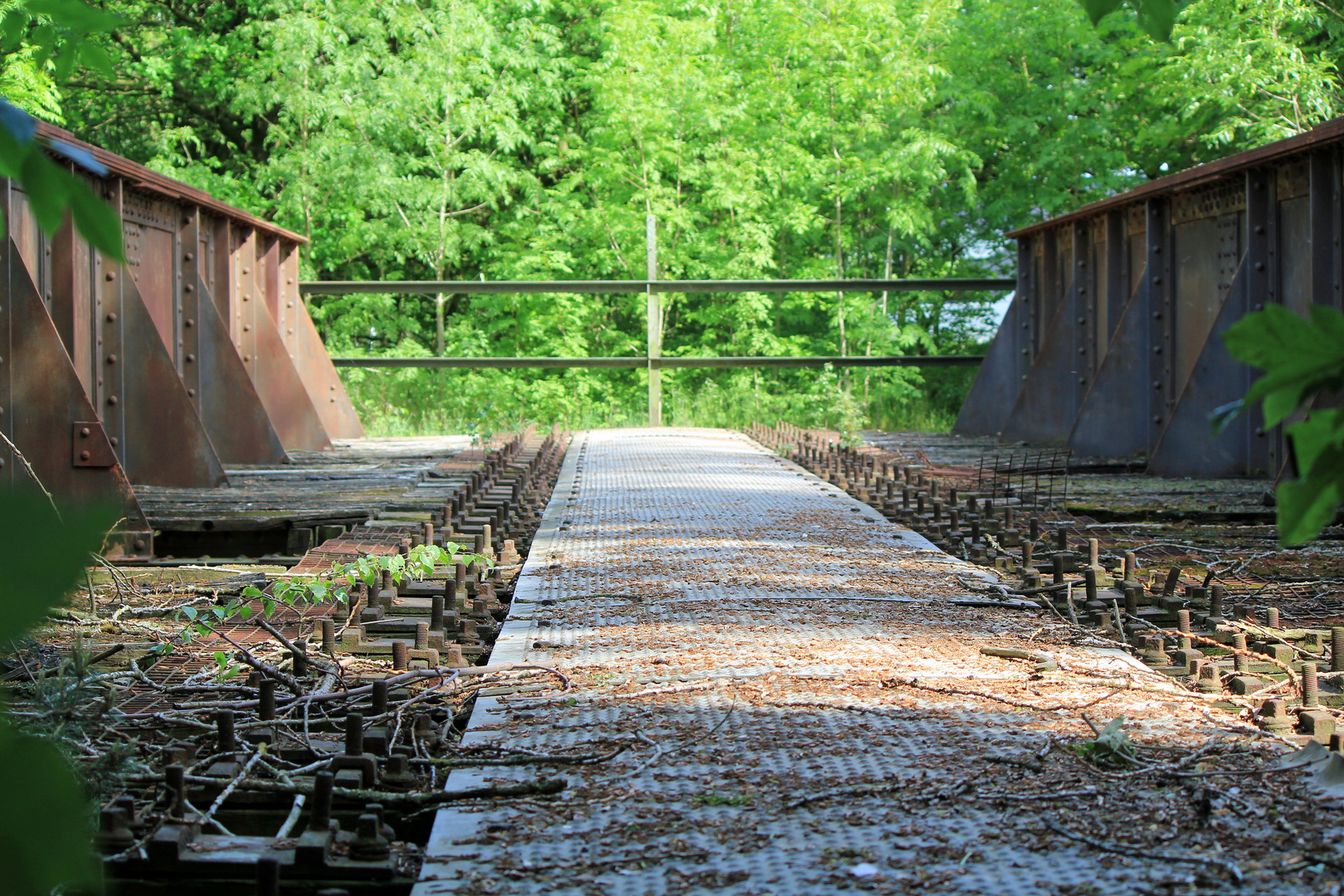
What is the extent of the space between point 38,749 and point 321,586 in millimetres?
3409

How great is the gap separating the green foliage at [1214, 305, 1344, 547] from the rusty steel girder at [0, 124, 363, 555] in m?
2.88

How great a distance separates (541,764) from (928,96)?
21614mm

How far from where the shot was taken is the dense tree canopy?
21.6m

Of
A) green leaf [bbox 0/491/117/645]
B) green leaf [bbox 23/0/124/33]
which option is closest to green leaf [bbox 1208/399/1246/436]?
green leaf [bbox 0/491/117/645]

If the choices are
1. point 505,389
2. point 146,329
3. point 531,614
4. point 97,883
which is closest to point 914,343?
point 505,389

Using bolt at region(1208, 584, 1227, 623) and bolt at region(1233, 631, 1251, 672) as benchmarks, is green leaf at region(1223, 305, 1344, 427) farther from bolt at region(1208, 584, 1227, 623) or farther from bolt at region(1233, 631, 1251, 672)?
bolt at region(1208, 584, 1227, 623)

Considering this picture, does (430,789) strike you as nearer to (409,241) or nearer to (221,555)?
(221,555)

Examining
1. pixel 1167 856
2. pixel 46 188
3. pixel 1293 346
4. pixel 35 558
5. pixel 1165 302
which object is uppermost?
pixel 1165 302

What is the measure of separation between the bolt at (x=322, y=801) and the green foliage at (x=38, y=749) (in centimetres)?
143

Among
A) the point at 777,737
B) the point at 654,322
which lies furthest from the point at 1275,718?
the point at 654,322

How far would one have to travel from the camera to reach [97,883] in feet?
2.23

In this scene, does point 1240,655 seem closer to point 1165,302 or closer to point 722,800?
point 722,800

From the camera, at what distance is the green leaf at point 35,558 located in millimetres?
612

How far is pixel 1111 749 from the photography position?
8.17 ft
